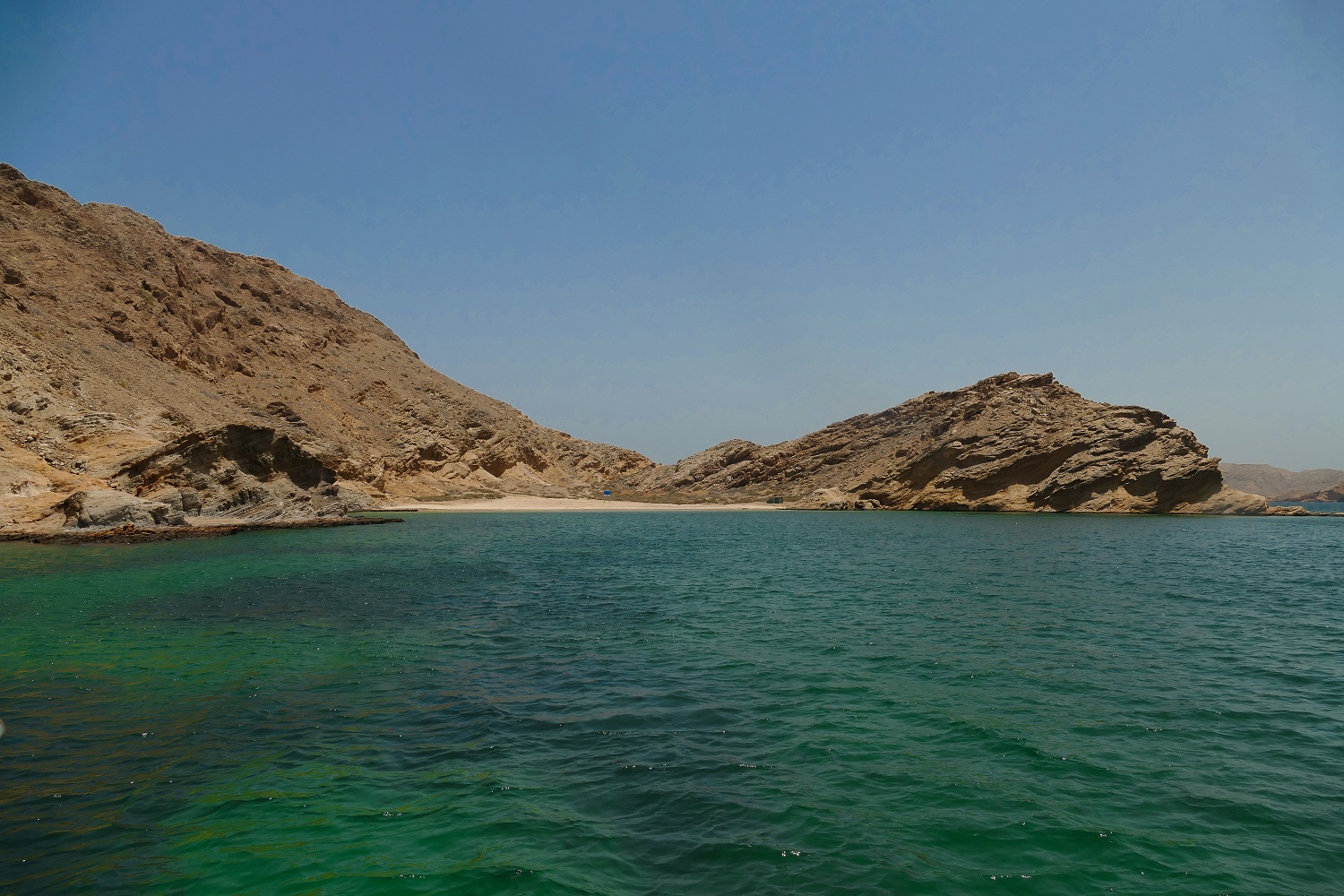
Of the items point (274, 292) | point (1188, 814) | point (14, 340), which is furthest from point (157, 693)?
point (274, 292)

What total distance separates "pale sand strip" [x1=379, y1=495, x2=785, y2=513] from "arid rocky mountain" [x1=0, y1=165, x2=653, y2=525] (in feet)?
11.5

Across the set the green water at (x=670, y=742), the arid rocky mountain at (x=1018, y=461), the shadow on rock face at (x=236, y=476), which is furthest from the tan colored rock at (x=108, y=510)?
the arid rocky mountain at (x=1018, y=461)

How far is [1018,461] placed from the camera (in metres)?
63.9

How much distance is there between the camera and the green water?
19.2 feet

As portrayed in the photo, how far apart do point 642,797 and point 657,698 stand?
323cm

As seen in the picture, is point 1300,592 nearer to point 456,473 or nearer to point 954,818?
point 954,818

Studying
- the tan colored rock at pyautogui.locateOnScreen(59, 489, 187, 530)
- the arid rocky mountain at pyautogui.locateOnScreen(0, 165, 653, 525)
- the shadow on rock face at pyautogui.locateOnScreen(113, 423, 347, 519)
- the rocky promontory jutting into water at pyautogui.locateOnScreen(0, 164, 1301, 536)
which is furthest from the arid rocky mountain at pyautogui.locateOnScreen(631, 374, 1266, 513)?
the tan colored rock at pyautogui.locateOnScreen(59, 489, 187, 530)

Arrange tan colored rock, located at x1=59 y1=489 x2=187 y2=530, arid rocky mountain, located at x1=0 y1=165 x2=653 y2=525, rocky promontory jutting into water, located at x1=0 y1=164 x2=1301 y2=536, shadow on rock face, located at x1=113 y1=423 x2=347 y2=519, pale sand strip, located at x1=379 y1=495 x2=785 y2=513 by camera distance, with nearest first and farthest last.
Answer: tan colored rock, located at x1=59 y1=489 x2=187 y2=530 < shadow on rock face, located at x1=113 y1=423 x2=347 y2=519 < arid rocky mountain, located at x1=0 y1=165 x2=653 y2=525 < rocky promontory jutting into water, located at x1=0 y1=164 x2=1301 y2=536 < pale sand strip, located at x1=379 y1=495 x2=785 y2=513

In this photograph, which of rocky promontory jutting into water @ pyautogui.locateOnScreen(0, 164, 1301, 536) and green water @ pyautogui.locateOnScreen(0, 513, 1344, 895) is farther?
rocky promontory jutting into water @ pyautogui.locateOnScreen(0, 164, 1301, 536)

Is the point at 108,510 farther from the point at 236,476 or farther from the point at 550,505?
the point at 550,505

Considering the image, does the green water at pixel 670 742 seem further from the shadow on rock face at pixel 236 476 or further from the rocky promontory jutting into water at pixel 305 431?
the rocky promontory jutting into water at pixel 305 431

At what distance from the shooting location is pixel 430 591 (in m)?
20.4

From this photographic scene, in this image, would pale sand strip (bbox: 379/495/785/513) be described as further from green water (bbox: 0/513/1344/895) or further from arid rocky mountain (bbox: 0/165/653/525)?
green water (bbox: 0/513/1344/895)

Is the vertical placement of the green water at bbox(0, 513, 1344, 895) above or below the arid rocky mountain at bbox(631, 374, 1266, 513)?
below
